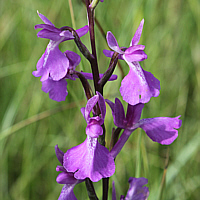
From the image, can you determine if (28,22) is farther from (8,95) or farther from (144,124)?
(144,124)

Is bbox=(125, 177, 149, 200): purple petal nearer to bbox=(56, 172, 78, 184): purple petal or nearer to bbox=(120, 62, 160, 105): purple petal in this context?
bbox=(56, 172, 78, 184): purple petal

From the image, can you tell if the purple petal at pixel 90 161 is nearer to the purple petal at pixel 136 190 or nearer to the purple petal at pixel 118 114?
the purple petal at pixel 118 114

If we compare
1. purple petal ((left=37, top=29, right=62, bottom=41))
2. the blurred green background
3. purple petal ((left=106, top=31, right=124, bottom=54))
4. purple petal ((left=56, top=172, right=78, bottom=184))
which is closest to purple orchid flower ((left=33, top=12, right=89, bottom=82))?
purple petal ((left=37, top=29, right=62, bottom=41))

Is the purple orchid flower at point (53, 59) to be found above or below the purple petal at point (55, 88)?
above

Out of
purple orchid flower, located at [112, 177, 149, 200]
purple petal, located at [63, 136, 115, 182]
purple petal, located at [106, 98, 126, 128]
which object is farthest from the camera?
purple orchid flower, located at [112, 177, 149, 200]

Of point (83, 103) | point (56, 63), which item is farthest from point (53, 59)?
point (83, 103)

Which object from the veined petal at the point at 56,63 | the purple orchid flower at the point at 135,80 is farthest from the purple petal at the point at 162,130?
the veined petal at the point at 56,63

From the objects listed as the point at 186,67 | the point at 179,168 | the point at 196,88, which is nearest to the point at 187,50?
the point at 186,67
